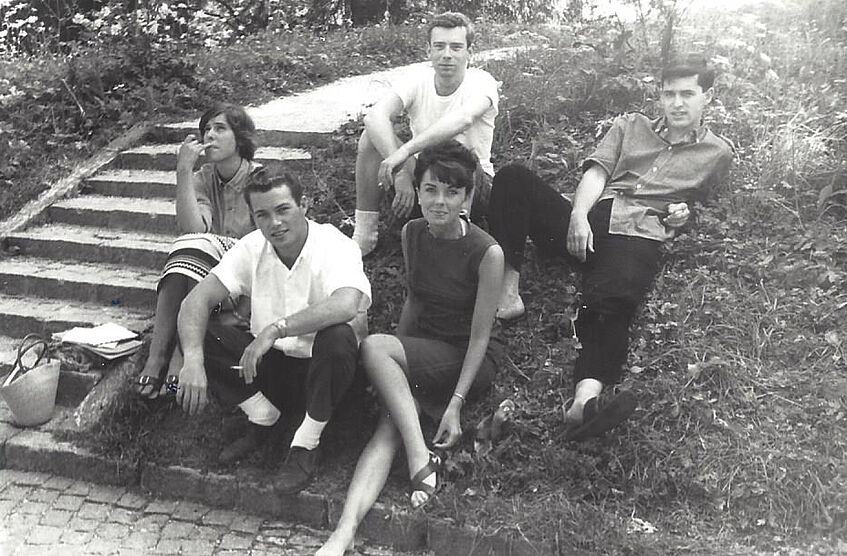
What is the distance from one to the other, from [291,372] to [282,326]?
14.3 inches

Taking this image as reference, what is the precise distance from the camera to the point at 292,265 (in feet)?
11.8

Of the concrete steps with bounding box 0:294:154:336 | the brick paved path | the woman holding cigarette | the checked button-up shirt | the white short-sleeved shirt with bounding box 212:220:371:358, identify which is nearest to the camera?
the brick paved path

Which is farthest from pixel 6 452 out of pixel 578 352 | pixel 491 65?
pixel 491 65

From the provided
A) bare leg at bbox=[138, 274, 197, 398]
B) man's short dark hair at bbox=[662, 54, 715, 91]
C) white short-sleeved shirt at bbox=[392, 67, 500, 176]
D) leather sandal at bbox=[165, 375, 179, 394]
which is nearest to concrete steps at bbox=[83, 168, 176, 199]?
bare leg at bbox=[138, 274, 197, 398]

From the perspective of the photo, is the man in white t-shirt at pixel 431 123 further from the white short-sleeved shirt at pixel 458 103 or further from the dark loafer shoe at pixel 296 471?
the dark loafer shoe at pixel 296 471

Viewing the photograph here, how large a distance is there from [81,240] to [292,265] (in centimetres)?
262

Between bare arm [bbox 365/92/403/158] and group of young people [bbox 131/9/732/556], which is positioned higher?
bare arm [bbox 365/92/403/158]

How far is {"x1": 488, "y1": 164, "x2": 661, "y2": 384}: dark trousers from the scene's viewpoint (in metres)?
3.66

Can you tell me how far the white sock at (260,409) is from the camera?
12.0 feet

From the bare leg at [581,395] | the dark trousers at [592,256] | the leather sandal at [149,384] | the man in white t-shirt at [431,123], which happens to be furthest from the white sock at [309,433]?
the man in white t-shirt at [431,123]

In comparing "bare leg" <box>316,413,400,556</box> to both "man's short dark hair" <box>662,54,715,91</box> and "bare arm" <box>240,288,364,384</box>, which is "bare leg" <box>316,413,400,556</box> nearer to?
"bare arm" <box>240,288,364,384</box>

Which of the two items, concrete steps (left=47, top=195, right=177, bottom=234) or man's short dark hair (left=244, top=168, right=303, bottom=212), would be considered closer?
man's short dark hair (left=244, top=168, right=303, bottom=212)

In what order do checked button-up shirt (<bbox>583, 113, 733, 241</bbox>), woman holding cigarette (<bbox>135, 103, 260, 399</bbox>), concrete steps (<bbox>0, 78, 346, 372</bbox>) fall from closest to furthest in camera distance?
woman holding cigarette (<bbox>135, 103, 260, 399</bbox>), checked button-up shirt (<bbox>583, 113, 733, 241</bbox>), concrete steps (<bbox>0, 78, 346, 372</bbox>)

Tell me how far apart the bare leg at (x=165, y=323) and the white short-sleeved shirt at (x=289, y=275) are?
38 cm
